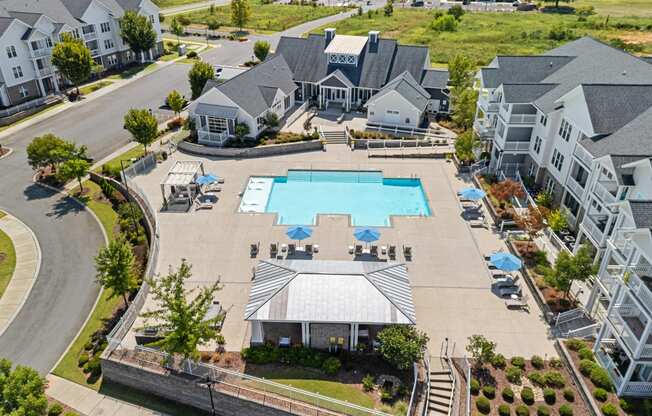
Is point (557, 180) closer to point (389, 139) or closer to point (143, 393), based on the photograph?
point (389, 139)

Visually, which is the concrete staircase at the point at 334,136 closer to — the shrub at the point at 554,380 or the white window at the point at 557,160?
the white window at the point at 557,160

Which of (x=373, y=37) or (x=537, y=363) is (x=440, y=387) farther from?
(x=373, y=37)

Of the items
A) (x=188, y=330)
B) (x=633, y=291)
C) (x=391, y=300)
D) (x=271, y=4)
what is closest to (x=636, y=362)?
(x=633, y=291)

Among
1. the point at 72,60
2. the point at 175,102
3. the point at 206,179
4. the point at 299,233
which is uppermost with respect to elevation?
the point at 72,60

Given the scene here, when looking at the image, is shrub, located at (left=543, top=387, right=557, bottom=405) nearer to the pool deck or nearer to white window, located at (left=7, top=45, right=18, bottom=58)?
the pool deck

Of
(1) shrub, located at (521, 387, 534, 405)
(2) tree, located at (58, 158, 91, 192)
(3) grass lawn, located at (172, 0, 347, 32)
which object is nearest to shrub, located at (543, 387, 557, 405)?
(1) shrub, located at (521, 387, 534, 405)

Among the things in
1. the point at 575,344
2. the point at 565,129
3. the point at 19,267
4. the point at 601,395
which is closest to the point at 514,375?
the point at 601,395

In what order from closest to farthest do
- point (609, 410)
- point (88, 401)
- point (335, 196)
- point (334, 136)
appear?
point (609, 410) < point (88, 401) < point (335, 196) < point (334, 136)

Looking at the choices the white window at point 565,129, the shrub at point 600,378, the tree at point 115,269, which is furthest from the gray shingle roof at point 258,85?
the shrub at point 600,378
